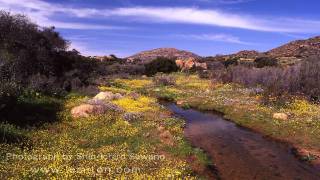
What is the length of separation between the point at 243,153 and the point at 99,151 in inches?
335

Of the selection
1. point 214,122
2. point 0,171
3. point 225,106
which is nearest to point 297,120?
point 214,122

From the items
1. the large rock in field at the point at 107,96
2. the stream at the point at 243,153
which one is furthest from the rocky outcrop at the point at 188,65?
the stream at the point at 243,153

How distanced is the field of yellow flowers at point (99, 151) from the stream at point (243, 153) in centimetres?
130

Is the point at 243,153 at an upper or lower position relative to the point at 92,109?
Result: lower

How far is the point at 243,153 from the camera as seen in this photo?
83.4ft

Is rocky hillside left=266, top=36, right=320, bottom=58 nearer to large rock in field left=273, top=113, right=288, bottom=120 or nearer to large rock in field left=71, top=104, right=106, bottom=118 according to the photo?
large rock in field left=273, top=113, right=288, bottom=120

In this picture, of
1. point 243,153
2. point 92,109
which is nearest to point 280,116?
point 243,153

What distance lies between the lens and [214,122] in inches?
1396

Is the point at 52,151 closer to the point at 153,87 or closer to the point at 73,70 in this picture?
the point at 73,70

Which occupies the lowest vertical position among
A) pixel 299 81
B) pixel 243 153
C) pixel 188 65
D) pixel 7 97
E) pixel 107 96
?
pixel 243 153

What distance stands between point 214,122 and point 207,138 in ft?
21.3

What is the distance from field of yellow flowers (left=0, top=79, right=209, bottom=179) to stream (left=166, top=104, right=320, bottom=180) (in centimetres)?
130

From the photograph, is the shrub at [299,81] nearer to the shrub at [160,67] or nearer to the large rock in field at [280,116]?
the large rock in field at [280,116]

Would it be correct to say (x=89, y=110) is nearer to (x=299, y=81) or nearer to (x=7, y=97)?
(x=7, y=97)
